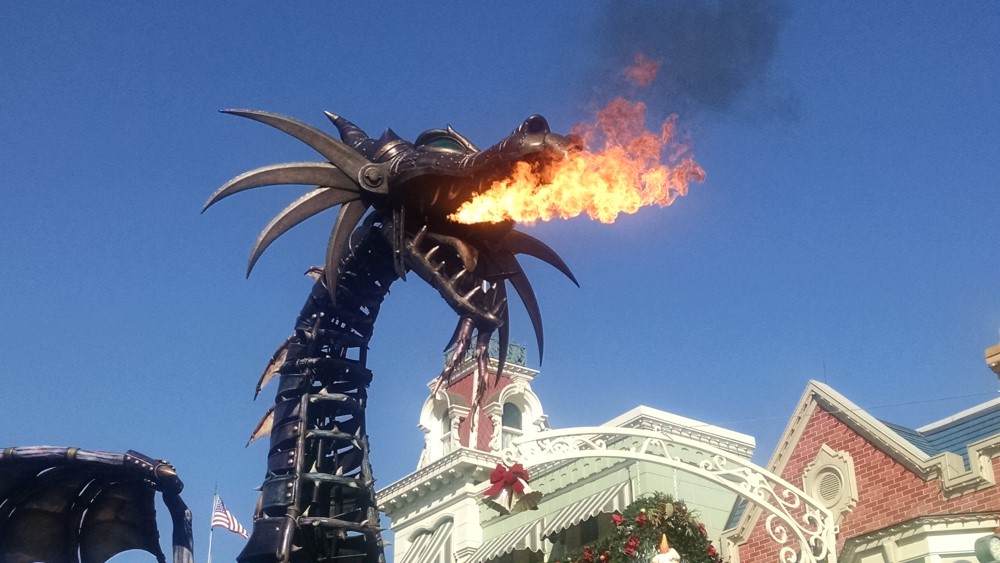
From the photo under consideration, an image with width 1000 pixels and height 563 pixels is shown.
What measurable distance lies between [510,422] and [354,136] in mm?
21556

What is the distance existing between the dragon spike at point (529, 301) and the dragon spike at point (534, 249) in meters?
0.22

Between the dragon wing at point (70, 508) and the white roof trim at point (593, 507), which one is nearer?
the dragon wing at point (70, 508)

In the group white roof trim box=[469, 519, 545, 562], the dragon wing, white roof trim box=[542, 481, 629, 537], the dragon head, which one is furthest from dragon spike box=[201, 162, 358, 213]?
white roof trim box=[469, 519, 545, 562]

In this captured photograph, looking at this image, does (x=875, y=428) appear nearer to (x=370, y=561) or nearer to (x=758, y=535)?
(x=758, y=535)

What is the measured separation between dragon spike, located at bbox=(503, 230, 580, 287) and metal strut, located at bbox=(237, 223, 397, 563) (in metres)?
0.97

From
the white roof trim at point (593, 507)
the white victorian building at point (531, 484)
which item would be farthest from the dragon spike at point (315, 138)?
the white roof trim at point (593, 507)

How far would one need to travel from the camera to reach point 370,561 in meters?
8.08

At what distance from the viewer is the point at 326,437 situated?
8.38 m

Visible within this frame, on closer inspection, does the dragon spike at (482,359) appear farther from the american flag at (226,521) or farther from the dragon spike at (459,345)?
the american flag at (226,521)

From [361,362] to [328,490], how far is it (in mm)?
1045

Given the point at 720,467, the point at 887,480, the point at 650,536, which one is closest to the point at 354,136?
the point at 650,536

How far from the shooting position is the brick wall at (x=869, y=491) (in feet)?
51.6

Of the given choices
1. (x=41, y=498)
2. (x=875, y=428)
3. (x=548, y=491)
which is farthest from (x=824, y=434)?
(x=41, y=498)

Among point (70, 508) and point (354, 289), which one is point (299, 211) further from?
point (70, 508)
